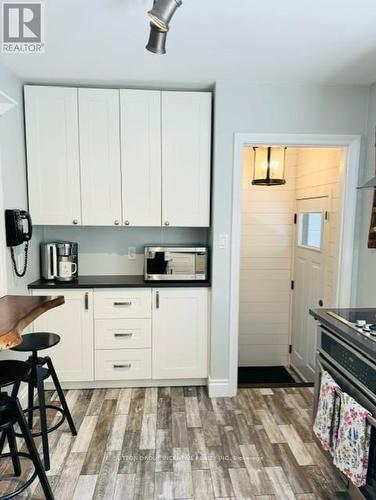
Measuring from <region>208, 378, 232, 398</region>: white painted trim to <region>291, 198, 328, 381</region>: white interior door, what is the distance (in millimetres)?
1109

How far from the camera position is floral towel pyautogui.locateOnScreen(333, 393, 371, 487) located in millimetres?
1494

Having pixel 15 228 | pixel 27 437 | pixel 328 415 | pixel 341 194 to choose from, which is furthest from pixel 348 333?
pixel 15 228

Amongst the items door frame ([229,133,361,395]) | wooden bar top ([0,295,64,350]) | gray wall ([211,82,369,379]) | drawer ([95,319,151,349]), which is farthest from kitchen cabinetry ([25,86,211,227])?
wooden bar top ([0,295,64,350])

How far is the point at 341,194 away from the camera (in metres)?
2.82

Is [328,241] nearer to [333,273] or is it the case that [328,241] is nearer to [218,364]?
[333,273]

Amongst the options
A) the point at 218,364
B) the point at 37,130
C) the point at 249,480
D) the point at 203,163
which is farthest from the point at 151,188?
the point at 249,480

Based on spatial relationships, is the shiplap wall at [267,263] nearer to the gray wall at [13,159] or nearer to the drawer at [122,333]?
the drawer at [122,333]

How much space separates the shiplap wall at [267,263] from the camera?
3990 mm

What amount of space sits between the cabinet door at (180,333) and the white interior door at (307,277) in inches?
49.9

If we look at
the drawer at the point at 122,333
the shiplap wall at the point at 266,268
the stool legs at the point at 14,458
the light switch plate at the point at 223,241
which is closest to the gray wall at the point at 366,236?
the light switch plate at the point at 223,241

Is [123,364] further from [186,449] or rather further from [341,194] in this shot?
[341,194]

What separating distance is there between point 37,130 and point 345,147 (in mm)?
2515

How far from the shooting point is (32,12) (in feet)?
5.94

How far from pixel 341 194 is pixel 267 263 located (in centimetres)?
146
